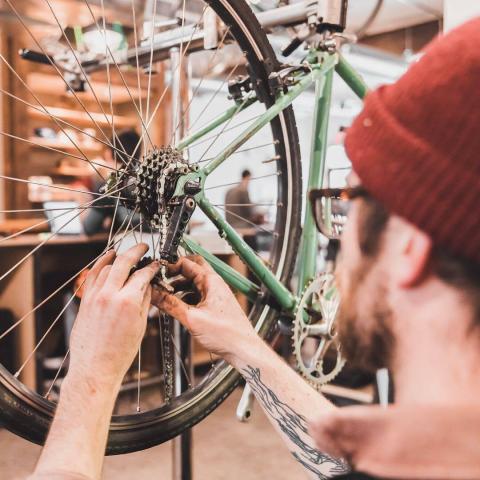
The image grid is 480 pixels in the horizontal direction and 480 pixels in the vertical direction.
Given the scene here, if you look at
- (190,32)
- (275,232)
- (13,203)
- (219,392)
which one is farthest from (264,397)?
(13,203)

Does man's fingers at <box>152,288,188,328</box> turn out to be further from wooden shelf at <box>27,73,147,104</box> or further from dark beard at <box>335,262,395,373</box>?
wooden shelf at <box>27,73,147,104</box>

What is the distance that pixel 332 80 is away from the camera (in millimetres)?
1142

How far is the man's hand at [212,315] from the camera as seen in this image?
0.81m

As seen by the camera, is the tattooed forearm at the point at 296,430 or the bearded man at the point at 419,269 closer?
the bearded man at the point at 419,269

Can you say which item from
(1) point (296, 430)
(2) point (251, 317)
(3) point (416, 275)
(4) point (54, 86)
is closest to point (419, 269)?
(3) point (416, 275)

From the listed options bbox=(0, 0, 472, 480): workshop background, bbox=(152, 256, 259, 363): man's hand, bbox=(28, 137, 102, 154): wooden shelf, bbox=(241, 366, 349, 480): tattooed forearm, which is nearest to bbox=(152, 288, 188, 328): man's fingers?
bbox=(152, 256, 259, 363): man's hand

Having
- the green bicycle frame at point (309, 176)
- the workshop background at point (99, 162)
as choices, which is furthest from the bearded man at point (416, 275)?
the green bicycle frame at point (309, 176)

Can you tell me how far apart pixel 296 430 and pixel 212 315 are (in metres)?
0.20

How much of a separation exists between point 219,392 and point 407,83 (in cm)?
70

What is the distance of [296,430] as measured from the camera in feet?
2.68

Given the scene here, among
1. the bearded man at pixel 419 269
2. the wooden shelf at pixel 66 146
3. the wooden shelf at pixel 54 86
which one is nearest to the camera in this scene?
the bearded man at pixel 419 269

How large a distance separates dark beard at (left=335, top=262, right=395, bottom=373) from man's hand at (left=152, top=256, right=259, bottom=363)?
1.04 ft

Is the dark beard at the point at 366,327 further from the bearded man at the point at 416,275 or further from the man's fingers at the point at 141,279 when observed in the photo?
the man's fingers at the point at 141,279

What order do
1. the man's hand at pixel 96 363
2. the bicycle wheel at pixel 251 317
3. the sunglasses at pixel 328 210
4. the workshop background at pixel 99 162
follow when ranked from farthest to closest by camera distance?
1. the workshop background at pixel 99 162
2. the sunglasses at pixel 328 210
3. the bicycle wheel at pixel 251 317
4. the man's hand at pixel 96 363
